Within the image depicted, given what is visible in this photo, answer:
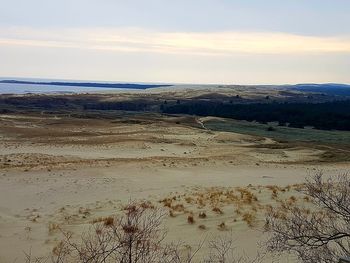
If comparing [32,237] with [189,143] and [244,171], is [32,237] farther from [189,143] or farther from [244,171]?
[189,143]

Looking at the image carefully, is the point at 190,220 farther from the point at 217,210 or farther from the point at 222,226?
the point at 217,210

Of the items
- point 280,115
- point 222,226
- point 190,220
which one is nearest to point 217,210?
point 190,220

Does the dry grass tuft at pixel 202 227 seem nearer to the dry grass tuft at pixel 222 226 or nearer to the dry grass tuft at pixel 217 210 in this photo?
the dry grass tuft at pixel 222 226

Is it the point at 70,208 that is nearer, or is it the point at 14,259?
the point at 14,259

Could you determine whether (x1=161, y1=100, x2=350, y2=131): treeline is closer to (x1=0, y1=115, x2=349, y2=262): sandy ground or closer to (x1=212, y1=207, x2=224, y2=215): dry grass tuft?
(x1=0, y1=115, x2=349, y2=262): sandy ground

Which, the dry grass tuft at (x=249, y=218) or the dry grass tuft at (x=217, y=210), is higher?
the dry grass tuft at (x=249, y=218)

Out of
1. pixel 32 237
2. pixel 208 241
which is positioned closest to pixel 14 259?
pixel 32 237

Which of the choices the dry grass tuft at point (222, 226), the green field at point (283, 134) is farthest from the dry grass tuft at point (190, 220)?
the green field at point (283, 134)

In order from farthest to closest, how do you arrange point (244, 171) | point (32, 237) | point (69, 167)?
point (244, 171) → point (69, 167) → point (32, 237)
